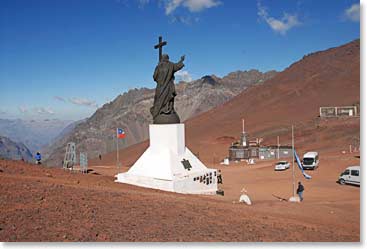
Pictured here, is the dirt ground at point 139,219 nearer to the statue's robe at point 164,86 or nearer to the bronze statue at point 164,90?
the bronze statue at point 164,90

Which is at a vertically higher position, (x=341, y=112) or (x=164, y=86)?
(x=341, y=112)

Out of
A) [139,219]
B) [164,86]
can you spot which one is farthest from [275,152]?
[139,219]

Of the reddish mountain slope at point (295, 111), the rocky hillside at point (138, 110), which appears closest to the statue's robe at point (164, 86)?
the reddish mountain slope at point (295, 111)

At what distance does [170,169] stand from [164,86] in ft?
11.0

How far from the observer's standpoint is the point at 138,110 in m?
105

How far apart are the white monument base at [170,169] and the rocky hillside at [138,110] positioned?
6179 centimetres

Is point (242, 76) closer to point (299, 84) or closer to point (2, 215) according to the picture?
point (299, 84)

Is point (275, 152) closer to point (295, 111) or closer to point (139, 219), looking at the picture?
point (139, 219)

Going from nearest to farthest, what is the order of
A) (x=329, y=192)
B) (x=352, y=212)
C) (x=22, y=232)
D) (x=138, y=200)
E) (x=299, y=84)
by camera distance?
(x=22, y=232) < (x=138, y=200) < (x=352, y=212) < (x=329, y=192) < (x=299, y=84)

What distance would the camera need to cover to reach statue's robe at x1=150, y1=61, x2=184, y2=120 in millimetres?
13820

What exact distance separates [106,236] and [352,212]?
725cm

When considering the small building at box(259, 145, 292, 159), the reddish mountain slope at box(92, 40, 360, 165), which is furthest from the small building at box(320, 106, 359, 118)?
the small building at box(259, 145, 292, 159)

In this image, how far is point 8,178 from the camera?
371 inches

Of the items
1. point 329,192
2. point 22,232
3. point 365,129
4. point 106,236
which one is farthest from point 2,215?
point 329,192
